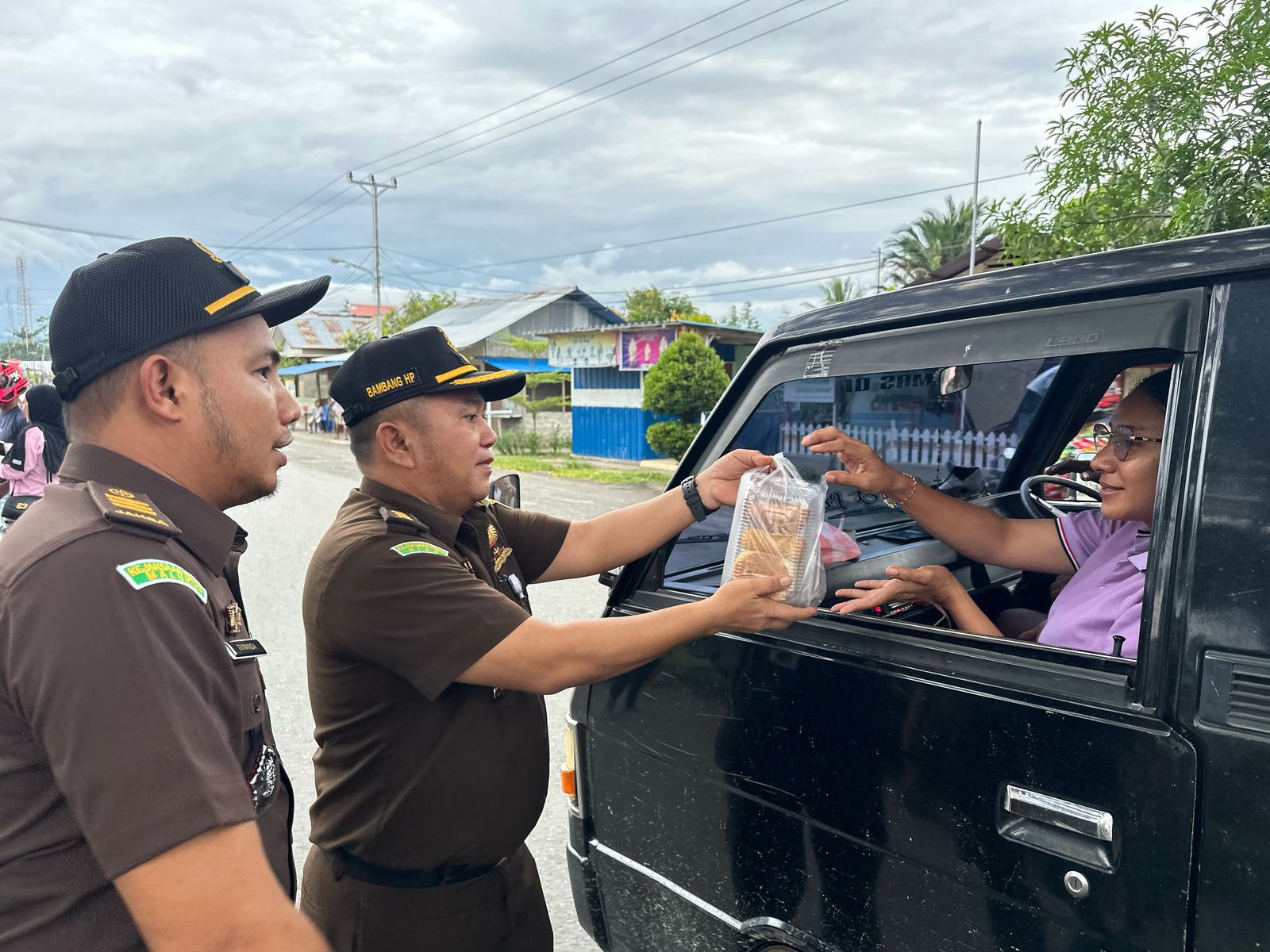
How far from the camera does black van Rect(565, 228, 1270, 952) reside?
118 centimetres

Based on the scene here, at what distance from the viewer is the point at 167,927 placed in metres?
0.92

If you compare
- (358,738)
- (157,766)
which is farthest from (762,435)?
(157,766)

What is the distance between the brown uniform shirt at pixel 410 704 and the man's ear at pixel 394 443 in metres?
0.09

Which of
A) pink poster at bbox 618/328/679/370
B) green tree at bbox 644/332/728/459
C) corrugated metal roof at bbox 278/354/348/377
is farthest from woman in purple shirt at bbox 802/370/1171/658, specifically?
corrugated metal roof at bbox 278/354/348/377

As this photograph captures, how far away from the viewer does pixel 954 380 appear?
232 cm

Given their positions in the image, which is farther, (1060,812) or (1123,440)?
(1123,440)

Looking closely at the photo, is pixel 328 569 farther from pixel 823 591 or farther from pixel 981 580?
pixel 981 580

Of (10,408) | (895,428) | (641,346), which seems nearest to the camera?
(895,428)

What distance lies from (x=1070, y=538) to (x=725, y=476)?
90cm

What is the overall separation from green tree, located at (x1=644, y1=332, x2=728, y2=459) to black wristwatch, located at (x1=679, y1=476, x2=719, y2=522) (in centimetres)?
1684

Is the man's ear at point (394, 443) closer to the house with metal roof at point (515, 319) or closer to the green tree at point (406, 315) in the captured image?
the house with metal roof at point (515, 319)

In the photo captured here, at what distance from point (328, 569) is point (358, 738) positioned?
1.24ft

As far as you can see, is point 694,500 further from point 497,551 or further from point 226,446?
point 226,446

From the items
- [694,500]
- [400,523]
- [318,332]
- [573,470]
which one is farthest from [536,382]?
[318,332]
